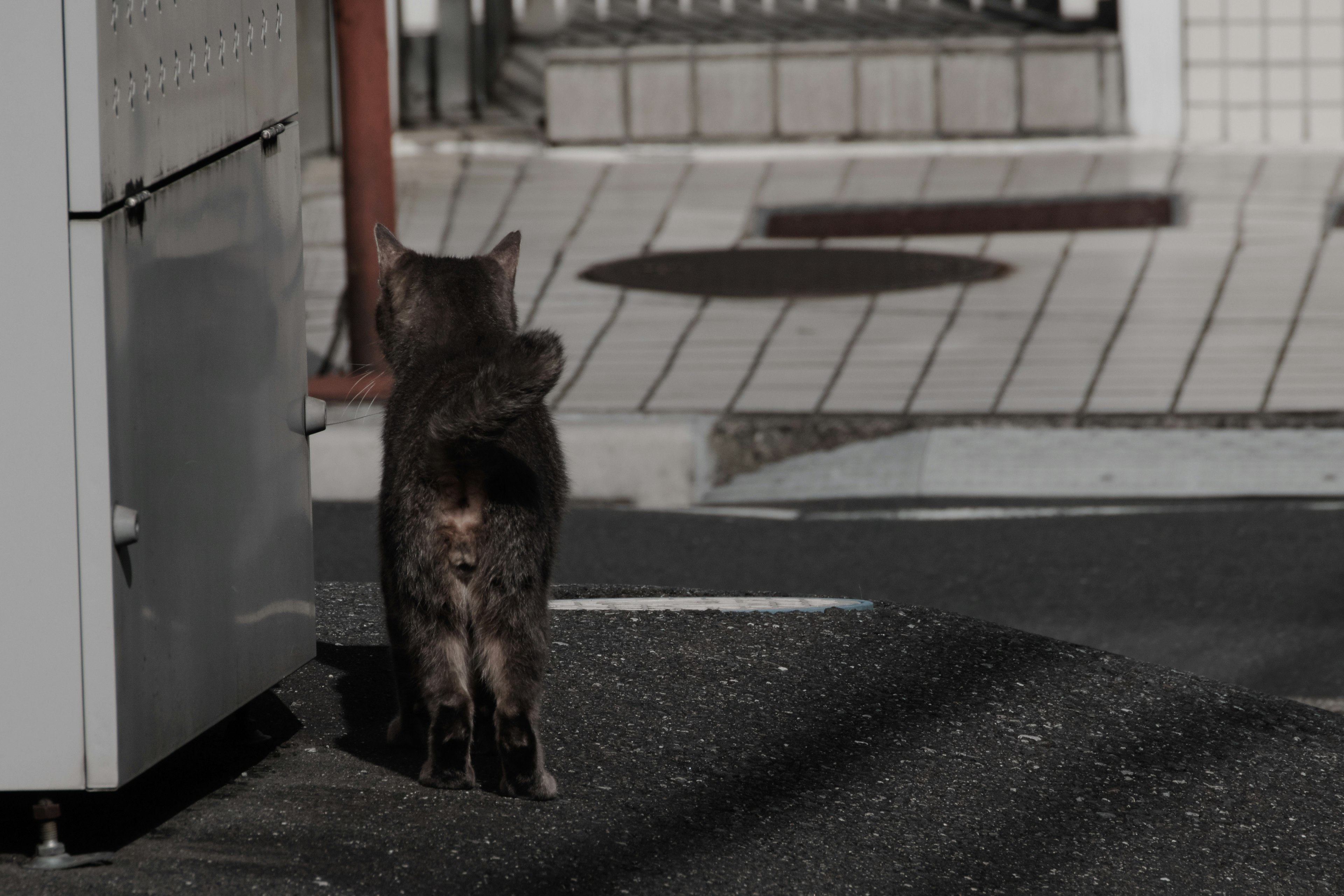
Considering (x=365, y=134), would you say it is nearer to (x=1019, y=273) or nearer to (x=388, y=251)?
(x=1019, y=273)

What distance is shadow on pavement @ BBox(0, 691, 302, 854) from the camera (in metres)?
3.02

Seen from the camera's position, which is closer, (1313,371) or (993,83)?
(1313,371)

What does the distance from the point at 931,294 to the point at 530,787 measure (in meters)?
5.53

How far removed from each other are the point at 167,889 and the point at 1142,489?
443cm

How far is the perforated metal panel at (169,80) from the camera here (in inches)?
104

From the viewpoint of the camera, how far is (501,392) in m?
2.95

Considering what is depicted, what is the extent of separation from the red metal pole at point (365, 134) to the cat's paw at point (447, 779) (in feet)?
13.7

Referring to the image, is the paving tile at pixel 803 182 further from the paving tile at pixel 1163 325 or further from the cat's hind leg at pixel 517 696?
the cat's hind leg at pixel 517 696

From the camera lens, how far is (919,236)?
31.0ft

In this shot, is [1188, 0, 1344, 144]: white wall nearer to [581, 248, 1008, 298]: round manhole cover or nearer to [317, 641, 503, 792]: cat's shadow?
[581, 248, 1008, 298]: round manhole cover

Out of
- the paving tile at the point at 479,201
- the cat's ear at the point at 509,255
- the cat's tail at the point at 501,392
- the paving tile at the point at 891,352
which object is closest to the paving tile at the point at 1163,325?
the paving tile at the point at 891,352

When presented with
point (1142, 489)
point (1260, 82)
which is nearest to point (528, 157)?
point (1260, 82)

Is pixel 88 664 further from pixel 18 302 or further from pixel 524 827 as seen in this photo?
pixel 524 827

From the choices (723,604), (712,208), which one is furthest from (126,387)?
(712,208)
